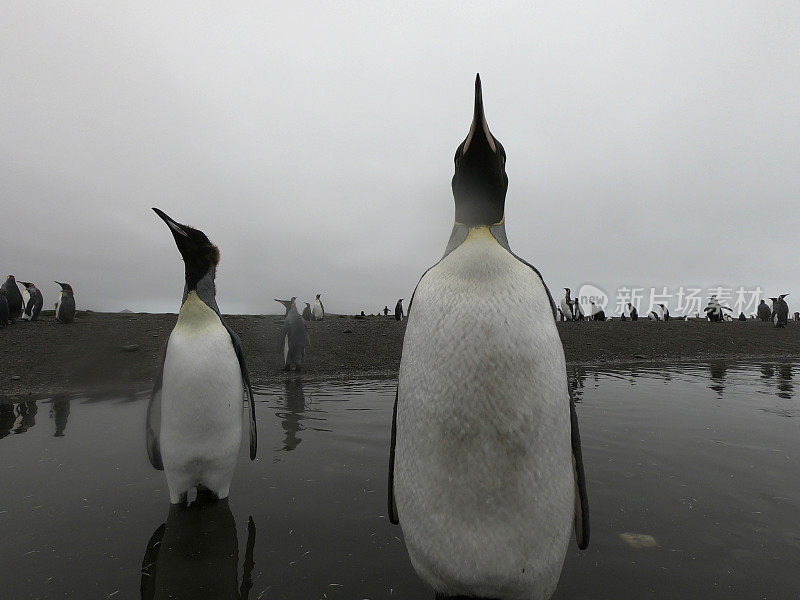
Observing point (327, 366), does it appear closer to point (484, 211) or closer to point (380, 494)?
point (380, 494)

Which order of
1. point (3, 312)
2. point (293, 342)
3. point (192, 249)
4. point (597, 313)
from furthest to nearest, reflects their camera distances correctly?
point (597, 313), point (3, 312), point (293, 342), point (192, 249)

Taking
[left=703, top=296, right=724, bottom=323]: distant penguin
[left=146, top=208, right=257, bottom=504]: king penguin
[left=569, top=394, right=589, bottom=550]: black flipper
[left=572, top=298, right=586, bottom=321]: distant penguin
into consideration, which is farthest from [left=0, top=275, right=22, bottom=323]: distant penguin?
[left=703, top=296, right=724, bottom=323]: distant penguin

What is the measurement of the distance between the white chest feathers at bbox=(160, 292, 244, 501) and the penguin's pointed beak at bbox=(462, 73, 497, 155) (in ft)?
7.62

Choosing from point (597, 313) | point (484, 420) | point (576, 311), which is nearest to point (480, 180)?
point (484, 420)

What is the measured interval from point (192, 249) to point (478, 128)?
8.48ft

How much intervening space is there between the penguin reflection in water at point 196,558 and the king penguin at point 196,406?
0.84 feet

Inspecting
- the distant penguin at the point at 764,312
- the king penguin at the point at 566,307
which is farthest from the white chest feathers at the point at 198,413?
the distant penguin at the point at 764,312

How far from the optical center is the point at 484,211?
187 cm

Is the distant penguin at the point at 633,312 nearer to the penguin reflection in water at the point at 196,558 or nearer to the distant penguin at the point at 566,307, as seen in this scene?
the distant penguin at the point at 566,307

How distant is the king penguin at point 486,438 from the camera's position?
4.90ft

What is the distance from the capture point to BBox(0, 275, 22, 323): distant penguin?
44.5 ft

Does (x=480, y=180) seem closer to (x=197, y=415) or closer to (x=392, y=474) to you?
(x=392, y=474)

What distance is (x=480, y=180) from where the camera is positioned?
185 cm

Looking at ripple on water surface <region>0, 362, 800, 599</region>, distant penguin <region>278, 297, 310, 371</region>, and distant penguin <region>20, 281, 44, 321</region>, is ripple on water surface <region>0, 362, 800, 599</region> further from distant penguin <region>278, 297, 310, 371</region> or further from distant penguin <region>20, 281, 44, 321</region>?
distant penguin <region>20, 281, 44, 321</region>
